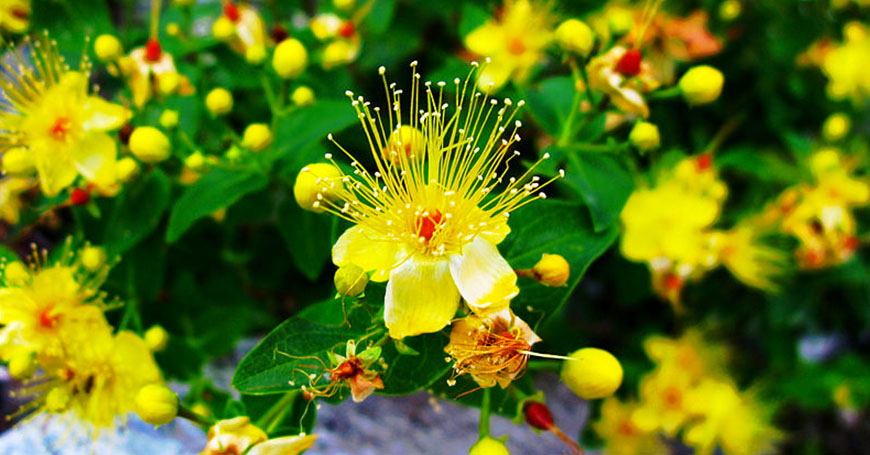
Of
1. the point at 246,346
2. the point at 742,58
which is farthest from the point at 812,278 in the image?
the point at 246,346

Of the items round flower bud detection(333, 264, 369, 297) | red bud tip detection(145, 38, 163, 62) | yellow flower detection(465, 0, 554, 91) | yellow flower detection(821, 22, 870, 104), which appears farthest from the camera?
yellow flower detection(821, 22, 870, 104)

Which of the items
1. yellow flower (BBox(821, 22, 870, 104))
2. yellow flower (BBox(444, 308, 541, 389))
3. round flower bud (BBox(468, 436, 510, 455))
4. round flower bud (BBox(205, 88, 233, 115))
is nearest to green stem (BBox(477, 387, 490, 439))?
round flower bud (BBox(468, 436, 510, 455))

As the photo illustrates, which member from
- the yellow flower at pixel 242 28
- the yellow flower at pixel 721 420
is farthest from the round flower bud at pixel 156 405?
the yellow flower at pixel 721 420

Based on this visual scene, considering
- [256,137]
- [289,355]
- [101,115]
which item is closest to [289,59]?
[256,137]

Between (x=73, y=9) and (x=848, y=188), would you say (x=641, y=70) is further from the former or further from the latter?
(x=73, y=9)

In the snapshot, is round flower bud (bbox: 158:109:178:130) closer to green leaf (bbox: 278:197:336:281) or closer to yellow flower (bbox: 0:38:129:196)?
yellow flower (bbox: 0:38:129:196)

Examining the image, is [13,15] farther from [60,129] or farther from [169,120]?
[169,120]

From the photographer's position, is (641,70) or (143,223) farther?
(143,223)
